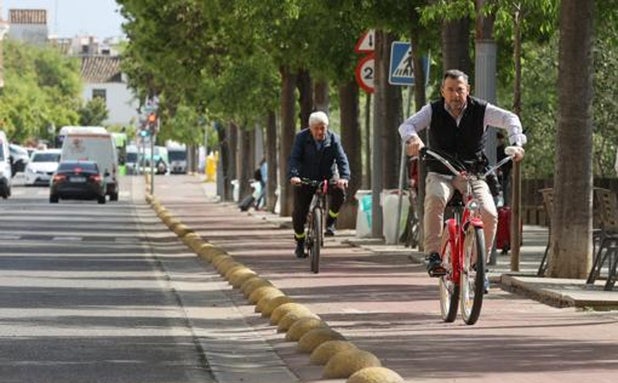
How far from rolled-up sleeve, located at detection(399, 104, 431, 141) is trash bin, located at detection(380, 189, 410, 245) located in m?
Result: 15.3

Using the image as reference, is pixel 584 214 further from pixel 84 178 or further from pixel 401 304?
pixel 84 178

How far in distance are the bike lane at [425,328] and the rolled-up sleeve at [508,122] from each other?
4.61 ft

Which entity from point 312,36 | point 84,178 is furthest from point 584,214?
point 84,178

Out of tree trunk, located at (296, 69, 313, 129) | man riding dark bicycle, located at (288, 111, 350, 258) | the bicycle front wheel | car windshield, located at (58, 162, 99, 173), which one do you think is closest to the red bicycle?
the bicycle front wheel

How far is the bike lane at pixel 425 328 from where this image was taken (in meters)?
12.7

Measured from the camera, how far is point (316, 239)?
76.7 feet

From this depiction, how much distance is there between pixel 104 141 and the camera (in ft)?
242

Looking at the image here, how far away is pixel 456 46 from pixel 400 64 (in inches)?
146

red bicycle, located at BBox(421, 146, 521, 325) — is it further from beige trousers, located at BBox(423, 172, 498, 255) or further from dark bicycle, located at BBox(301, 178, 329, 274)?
dark bicycle, located at BBox(301, 178, 329, 274)

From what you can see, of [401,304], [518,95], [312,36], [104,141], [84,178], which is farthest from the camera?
[104,141]

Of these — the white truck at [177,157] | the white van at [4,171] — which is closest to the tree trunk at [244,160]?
the white van at [4,171]

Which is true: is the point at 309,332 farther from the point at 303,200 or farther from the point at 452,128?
the point at 303,200

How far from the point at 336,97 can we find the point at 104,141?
20.1 meters

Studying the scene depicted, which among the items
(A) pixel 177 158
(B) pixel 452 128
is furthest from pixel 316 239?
(A) pixel 177 158
